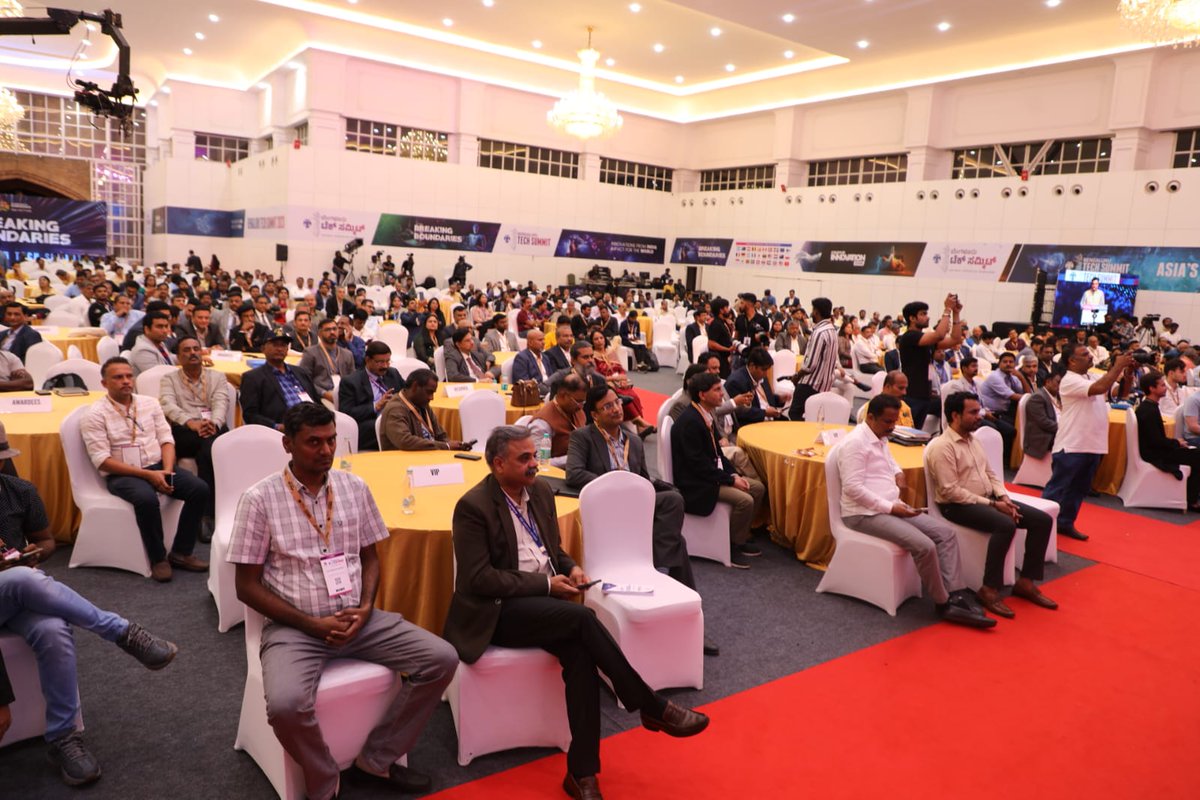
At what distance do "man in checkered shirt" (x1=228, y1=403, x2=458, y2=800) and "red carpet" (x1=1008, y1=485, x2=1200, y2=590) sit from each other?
16.1 ft

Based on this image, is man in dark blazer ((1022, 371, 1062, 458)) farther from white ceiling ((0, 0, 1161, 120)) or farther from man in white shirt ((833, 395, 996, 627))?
white ceiling ((0, 0, 1161, 120))

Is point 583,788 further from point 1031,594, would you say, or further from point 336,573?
point 1031,594

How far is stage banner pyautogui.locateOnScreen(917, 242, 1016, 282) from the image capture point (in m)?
17.1

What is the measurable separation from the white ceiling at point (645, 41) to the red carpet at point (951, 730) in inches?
492

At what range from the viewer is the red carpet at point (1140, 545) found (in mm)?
5172

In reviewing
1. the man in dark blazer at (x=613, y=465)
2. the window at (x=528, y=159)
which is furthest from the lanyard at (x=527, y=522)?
the window at (x=528, y=159)

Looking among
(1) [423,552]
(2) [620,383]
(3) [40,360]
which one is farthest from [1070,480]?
(3) [40,360]

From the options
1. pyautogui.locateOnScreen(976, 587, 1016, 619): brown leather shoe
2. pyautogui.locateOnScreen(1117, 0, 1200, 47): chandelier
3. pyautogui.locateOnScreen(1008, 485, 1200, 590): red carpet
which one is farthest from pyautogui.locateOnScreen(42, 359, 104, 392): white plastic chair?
pyautogui.locateOnScreen(1117, 0, 1200, 47): chandelier

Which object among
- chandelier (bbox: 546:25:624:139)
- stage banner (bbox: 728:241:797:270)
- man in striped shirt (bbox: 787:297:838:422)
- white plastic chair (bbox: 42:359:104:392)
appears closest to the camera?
white plastic chair (bbox: 42:359:104:392)

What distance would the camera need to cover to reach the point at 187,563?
429cm

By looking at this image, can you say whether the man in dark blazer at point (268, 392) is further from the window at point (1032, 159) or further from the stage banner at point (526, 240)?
the stage banner at point (526, 240)

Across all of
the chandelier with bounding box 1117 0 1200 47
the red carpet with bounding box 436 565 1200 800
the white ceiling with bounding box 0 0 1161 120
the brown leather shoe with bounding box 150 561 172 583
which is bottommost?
the red carpet with bounding box 436 565 1200 800

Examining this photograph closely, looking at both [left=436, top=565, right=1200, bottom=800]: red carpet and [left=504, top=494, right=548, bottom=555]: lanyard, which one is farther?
[left=504, top=494, right=548, bottom=555]: lanyard

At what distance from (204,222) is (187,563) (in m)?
23.0
